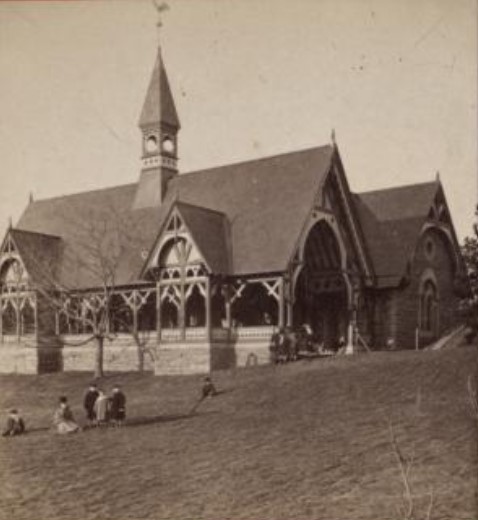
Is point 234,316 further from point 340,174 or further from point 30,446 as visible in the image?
point 30,446

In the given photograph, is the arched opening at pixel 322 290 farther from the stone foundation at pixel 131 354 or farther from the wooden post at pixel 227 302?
the stone foundation at pixel 131 354

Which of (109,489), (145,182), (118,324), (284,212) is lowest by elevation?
(109,489)

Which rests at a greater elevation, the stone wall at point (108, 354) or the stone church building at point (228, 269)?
the stone church building at point (228, 269)

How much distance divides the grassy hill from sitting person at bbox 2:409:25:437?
1.37 ft

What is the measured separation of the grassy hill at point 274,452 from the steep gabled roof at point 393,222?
379 inches

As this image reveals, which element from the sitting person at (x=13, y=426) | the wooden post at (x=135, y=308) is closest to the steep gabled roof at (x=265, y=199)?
the wooden post at (x=135, y=308)

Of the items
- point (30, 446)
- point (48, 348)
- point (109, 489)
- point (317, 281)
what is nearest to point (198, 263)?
point (317, 281)

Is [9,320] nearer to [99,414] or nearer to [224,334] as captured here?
[224,334]

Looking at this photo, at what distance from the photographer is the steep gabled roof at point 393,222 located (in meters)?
35.6

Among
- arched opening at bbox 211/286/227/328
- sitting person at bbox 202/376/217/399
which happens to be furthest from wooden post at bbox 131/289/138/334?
sitting person at bbox 202/376/217/399

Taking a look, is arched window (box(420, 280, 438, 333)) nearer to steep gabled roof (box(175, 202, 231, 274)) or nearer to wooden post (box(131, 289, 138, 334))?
steep gabled roof (box(175, 202, 231, 274))

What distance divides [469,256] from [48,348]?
62.3 feet

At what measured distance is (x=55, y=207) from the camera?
4219 cm

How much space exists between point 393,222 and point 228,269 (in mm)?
9009
